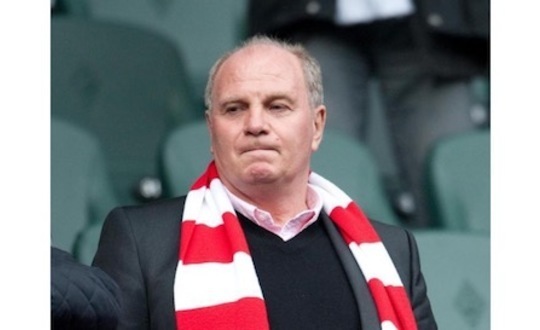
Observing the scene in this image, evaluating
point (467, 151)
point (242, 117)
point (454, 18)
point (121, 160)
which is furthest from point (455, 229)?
point (242, 117)

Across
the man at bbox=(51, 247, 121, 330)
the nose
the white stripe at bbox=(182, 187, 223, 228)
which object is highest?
the nose

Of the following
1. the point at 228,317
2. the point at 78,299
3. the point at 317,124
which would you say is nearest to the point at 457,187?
the point at 317,124

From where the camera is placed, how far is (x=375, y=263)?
7.88ft

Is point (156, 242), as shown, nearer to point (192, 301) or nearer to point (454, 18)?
point (192, 301)

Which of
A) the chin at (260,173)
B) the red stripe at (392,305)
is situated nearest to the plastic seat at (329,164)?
the chin at (260,173)

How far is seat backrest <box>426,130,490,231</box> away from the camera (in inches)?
133

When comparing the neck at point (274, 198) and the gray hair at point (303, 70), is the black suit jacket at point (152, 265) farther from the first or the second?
the gray hair at point (303, 70)

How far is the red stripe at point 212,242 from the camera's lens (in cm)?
232

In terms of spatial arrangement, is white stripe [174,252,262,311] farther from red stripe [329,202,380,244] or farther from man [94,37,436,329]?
red stripe [329,202,380,244]

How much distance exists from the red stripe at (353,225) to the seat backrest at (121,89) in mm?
847

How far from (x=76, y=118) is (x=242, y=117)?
0.95 meters

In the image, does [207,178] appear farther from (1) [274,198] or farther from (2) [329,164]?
(2) [329,164]

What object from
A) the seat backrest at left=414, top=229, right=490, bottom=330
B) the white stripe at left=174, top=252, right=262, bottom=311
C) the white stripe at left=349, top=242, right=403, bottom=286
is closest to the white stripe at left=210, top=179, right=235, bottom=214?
the white stripe at left=174, top=252, right=262, bottom=311
